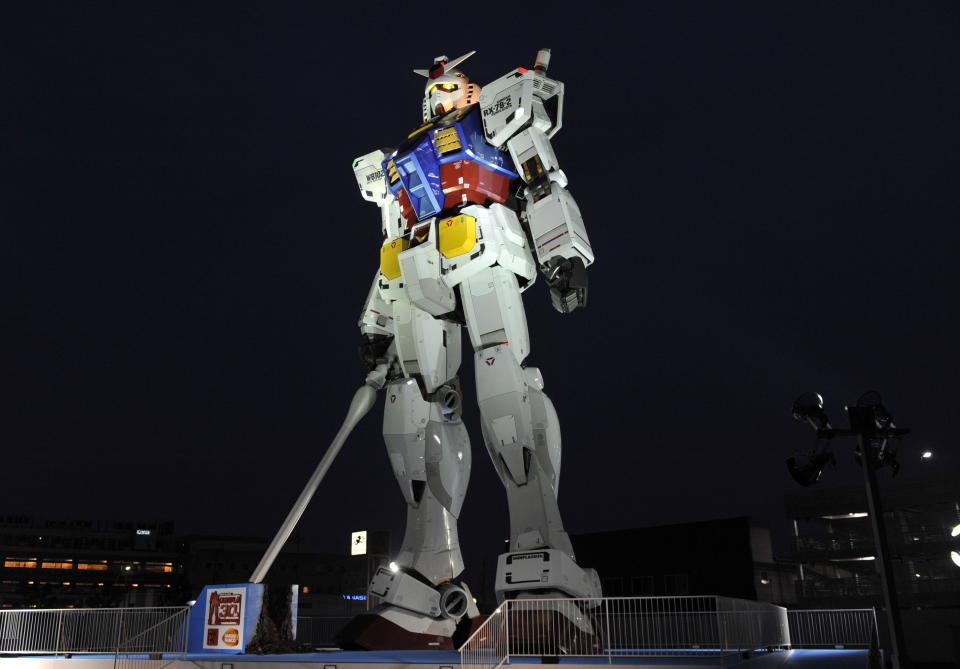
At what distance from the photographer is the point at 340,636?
11258 millimetres

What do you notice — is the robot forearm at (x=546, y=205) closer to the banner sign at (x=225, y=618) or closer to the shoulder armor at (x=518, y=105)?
the shoulder armor at (x=518, y=105)

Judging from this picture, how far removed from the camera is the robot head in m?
12.6

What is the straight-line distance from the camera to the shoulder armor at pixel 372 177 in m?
13.4

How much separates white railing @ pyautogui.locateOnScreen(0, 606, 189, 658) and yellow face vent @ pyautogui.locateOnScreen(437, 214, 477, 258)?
729cm

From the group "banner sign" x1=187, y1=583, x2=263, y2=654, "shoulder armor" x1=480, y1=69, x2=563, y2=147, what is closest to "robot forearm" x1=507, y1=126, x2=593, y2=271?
"shoulder armor" x1=480, y1=69, x2=563, y2=147

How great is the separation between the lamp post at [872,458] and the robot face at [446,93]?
7.00m

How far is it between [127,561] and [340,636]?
244 feet

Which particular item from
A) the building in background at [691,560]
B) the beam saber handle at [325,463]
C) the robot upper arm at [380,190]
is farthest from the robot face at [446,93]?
the building in background at [691,560]

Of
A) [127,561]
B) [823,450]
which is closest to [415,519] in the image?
[823,450]

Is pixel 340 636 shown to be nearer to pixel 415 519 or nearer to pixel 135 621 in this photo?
pixel 415 519

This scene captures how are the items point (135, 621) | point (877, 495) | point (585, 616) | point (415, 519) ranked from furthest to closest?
point (135, 621), point (415, 519), point (585, 616), point (877, 495)

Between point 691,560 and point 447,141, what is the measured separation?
20.0 metres

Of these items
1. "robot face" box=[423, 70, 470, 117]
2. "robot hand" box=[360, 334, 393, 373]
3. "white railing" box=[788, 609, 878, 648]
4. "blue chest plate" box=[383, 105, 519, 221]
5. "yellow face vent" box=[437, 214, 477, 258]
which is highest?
"robot face" box=[423, 70, 470, 117]

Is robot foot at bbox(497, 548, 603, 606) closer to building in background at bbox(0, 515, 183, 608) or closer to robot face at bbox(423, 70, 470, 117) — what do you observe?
robot face at bbox(423, 70, 470, 117)
